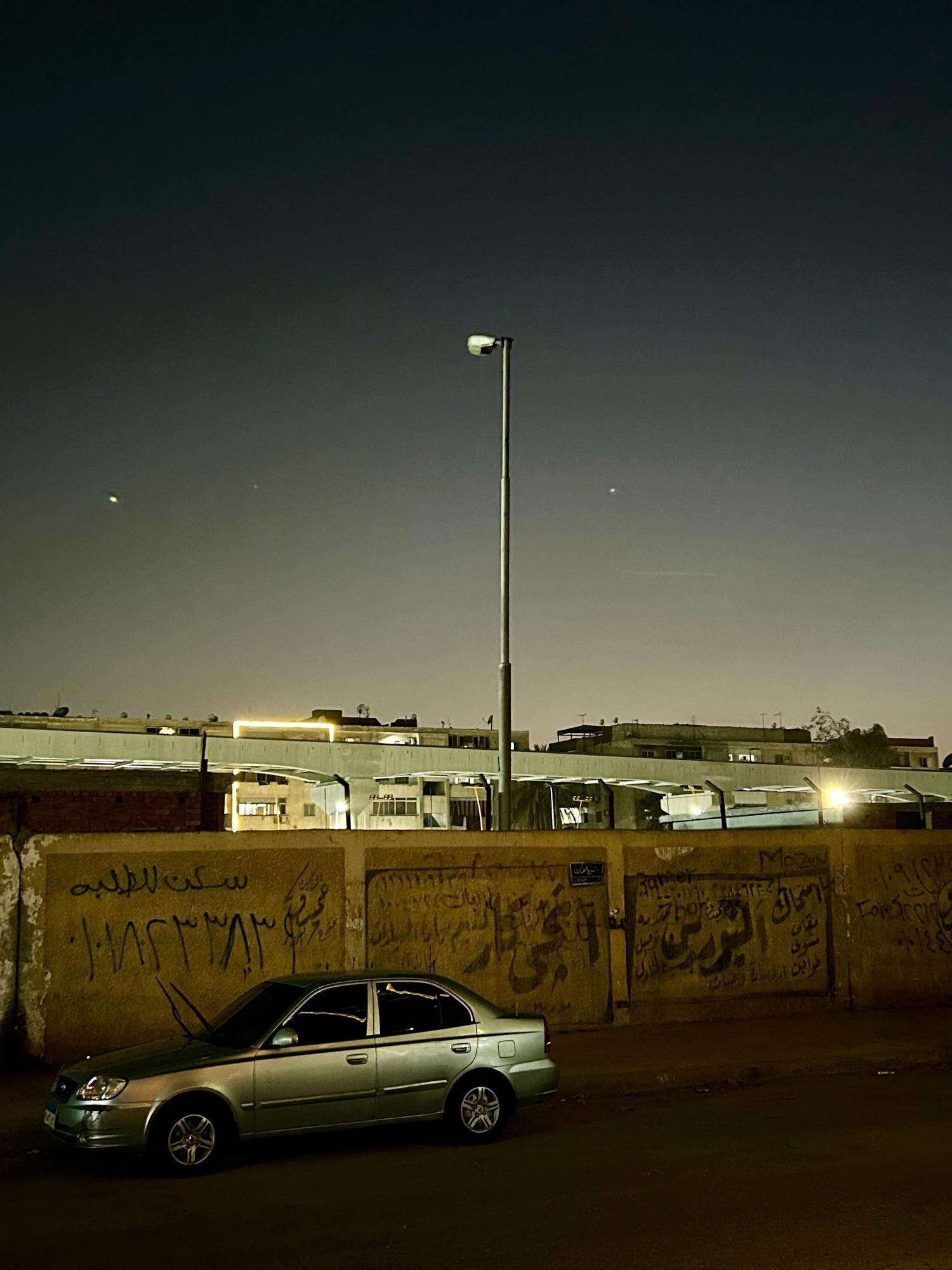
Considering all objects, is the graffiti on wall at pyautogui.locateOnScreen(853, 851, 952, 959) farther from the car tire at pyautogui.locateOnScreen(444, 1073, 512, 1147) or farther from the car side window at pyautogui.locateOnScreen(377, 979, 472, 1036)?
the car side window at pyautogui.locateOnScreen(377, 979, 472, 1036)

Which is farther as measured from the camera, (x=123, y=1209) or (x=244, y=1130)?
(x=244, y=1130)

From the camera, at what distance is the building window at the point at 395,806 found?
78.2 metres

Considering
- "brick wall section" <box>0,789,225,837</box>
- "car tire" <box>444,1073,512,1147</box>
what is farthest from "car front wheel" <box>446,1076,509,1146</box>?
"brick wall section" <box>0,789,225,837</box>

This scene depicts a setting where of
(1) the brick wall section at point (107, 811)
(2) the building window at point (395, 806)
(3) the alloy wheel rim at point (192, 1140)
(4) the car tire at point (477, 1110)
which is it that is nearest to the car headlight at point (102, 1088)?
(3) the alloy wheel rim at point (192, 1140)

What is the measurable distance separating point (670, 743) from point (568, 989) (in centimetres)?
8010

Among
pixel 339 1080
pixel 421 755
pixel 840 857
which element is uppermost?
pixel 421 755

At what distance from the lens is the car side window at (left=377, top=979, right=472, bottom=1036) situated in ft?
31.1

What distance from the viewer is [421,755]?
142ft

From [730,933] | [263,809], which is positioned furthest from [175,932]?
[263,809]

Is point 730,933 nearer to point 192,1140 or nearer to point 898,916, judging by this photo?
point 898,916

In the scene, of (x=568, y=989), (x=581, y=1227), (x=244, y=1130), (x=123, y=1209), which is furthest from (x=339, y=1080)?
(x=568, y=989)

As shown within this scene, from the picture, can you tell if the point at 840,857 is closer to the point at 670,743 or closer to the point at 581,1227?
the point at 581,1227

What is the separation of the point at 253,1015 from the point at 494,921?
5.68m

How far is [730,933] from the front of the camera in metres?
16.2
